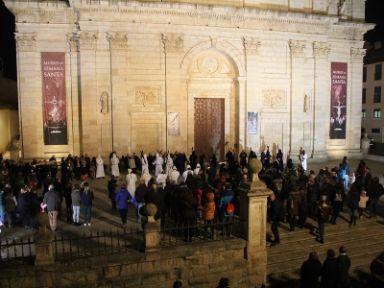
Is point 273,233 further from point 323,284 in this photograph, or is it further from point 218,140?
point 218,140

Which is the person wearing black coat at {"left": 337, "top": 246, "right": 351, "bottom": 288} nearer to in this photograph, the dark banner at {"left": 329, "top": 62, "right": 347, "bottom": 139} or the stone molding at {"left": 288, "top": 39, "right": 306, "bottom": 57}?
the stone molding at {"left": 288, "top": 39, "right": 306, "bottom": 57}

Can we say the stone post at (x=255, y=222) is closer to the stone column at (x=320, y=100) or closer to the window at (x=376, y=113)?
the stone column at (x=320, y=100)

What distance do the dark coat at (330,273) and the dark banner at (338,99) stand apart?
813 inches


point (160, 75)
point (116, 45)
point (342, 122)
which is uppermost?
point (116, 45)

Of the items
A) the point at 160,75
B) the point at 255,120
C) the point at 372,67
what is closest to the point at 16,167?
the point at 160,75

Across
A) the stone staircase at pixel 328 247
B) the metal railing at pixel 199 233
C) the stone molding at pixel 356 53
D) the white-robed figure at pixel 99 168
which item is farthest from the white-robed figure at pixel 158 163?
the stone molding at pixel 356 53

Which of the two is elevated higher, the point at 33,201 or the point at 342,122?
the point at 342,122

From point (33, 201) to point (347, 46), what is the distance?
24.9 metres

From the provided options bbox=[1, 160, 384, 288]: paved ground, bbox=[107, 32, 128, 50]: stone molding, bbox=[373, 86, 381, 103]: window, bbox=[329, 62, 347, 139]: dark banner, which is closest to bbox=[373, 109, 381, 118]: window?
bbox=[373, 86, 381, 103]: window

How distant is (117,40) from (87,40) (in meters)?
1.76

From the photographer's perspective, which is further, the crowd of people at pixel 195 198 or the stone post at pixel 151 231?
the crowd of people at pixel 195 198

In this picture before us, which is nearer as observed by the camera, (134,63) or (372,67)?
→ (134,63)

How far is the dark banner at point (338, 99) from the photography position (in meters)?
27.6

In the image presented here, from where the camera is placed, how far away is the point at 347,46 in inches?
1101
